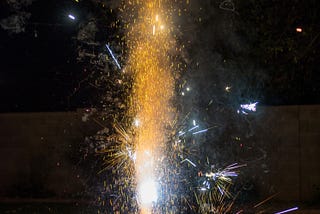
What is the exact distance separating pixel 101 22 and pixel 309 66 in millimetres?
3954

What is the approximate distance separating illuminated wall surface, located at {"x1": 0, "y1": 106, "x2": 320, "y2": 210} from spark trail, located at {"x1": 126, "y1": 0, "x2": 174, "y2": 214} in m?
2.53

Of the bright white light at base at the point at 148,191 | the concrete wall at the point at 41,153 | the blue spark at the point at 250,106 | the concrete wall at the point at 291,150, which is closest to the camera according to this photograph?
the bright white light at base at the point at 148,191

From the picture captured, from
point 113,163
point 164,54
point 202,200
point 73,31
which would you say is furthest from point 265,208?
point 73,31

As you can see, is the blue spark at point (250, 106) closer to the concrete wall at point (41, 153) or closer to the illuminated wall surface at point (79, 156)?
the illuminated wall surface at point (79, 156)

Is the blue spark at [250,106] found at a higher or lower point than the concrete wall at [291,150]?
higher

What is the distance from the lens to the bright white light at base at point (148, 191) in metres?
7.77

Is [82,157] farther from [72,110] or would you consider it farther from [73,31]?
[73,31]

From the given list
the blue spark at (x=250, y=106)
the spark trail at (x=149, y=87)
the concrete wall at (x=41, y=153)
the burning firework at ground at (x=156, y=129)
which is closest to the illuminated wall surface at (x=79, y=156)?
the concrete wall at (x=41, y=153)

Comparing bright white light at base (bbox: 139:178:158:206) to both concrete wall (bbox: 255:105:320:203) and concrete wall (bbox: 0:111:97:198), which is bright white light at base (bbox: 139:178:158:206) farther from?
concrete wall (bbox: 0:111:97:198)

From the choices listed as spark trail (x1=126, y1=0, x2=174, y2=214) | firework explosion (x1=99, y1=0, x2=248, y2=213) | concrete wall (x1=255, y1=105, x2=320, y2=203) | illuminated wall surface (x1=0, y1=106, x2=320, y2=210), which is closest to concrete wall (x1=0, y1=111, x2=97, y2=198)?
illuminated wall surface (x1=0, y1=106, x2=320, y2=210)

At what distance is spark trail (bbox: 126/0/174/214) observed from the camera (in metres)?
7.79

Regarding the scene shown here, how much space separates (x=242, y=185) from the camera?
9.82 meters

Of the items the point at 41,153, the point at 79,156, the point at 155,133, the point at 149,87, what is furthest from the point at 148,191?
the point at 41,153

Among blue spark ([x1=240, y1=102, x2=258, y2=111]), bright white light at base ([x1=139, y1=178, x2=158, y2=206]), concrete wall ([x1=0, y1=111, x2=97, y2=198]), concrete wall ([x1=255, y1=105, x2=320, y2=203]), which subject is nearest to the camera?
bright white light at base ([x1=139, y1=178, x2=158, y2=206])
